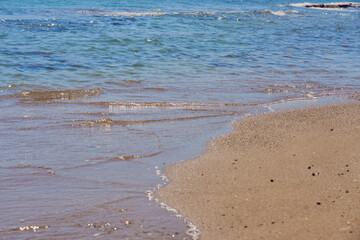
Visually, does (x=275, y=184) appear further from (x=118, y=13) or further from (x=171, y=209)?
(x=118, y=13)

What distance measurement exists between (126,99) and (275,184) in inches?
137

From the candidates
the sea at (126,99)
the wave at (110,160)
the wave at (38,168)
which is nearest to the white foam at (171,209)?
the sea at (126,99)

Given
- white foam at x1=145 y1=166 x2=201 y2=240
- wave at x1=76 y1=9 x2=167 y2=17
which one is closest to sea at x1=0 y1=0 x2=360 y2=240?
white foam at x1=145 y1=166 x2=201 y2=240

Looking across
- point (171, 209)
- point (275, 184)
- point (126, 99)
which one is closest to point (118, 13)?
point (126, 99)

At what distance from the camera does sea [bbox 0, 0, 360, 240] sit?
4020 millimetres

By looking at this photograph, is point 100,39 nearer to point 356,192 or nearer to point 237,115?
point 237,115

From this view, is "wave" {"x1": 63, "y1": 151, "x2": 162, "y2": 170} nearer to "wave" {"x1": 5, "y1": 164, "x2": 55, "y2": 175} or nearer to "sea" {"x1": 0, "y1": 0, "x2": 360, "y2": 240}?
"sea" {"x1": 0, "y1": 0, "x2": 360, "y2": 240}

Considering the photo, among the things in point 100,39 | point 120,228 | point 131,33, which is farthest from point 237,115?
point 131,33

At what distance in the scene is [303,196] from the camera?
4.27 meters

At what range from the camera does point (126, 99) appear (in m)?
7.43

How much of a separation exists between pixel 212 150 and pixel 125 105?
2.11 meters

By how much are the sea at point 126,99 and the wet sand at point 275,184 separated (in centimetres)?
22

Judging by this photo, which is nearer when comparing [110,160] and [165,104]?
[110,160]

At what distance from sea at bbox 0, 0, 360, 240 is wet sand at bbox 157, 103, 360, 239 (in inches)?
8.5
